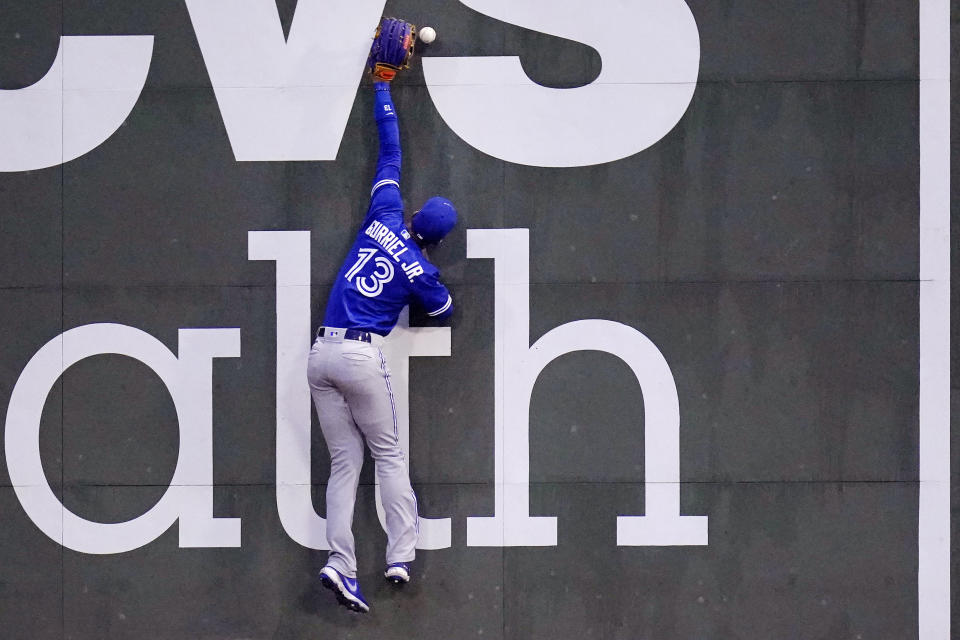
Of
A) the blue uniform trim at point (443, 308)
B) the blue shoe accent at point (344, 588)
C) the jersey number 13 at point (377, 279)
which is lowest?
the blue shoe accent at point (344, 588)

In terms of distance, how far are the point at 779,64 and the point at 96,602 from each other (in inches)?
229

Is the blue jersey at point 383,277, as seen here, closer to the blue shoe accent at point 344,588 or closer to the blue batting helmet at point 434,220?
the blue batting helmet at point 434,220

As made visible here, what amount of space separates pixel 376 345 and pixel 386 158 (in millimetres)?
1221

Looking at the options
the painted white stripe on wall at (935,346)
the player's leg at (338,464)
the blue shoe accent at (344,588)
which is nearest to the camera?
the blue shoe accent at (344,588)

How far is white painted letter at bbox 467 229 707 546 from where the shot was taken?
17.7 feet

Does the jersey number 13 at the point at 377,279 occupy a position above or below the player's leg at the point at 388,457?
above

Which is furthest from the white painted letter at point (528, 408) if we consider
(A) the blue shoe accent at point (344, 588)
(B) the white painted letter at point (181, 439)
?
(B) the white painted letter at point (181, 439)

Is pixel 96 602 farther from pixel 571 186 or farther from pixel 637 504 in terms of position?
pixel 571 186

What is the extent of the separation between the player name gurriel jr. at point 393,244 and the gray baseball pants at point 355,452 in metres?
0.53

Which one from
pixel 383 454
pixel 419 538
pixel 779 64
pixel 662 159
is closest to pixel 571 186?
pixel 662 159

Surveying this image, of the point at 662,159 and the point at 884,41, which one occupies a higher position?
the point at 884,41

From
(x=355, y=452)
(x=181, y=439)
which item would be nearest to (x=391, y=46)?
(x=355, y=452)

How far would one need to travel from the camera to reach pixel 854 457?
17.7 ft

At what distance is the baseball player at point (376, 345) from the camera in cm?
505
